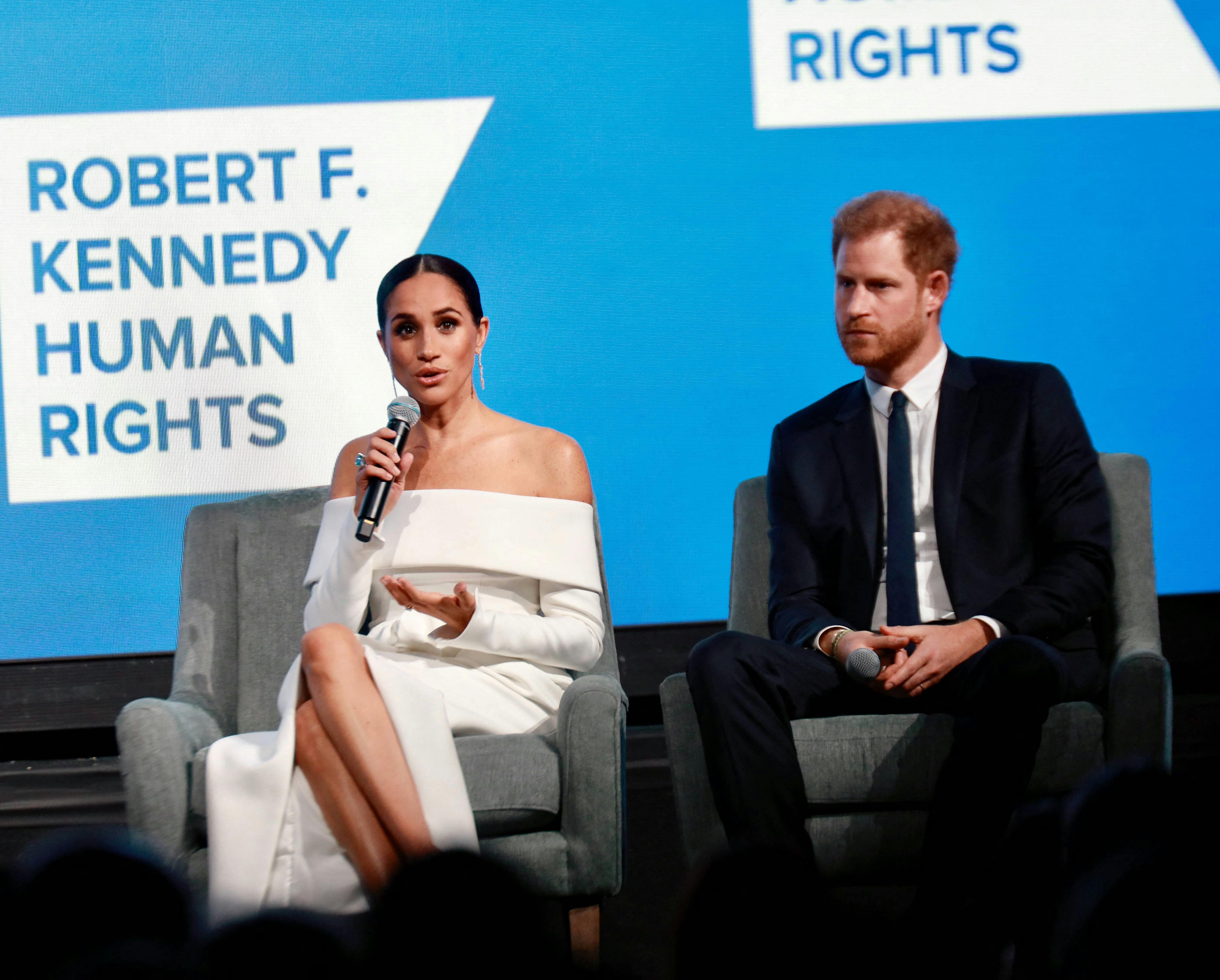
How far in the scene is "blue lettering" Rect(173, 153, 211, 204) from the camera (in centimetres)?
315

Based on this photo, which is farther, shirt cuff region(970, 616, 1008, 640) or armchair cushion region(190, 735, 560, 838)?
shirt cuff region(970, 616, 1008, 640)

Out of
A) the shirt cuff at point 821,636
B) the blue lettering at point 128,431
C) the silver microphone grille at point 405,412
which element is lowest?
the shirt cuff at point 821,636

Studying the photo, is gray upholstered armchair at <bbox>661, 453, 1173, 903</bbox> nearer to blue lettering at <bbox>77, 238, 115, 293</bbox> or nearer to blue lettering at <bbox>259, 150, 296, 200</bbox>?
blue lettering at <bbox>259, 150, 296, 200</bbox>

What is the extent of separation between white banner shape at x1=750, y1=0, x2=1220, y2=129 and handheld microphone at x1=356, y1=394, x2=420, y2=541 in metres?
1.49

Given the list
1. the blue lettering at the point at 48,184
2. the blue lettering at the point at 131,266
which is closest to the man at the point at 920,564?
the blue lettering at the point at 131,266

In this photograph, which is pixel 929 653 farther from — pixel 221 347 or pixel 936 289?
pixel 221 347

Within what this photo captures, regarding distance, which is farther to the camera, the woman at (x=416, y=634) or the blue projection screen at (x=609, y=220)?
the blue projection screen at (x=609, y=220)

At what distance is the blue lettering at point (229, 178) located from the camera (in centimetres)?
316

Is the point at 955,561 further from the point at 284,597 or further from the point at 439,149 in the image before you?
the point at 439,149

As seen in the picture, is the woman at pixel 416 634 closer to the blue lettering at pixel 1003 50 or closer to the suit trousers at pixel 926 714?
the suit trousers at pixel 926 714

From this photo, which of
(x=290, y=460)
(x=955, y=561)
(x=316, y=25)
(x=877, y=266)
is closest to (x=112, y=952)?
(x=955, y=561)

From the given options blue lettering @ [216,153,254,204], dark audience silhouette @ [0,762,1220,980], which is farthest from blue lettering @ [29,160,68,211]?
dark audience silhouette @ [0,762,1220,980]

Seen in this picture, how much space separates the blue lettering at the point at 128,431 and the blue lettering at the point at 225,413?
0.13 m

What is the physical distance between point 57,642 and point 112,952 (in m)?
2.69
